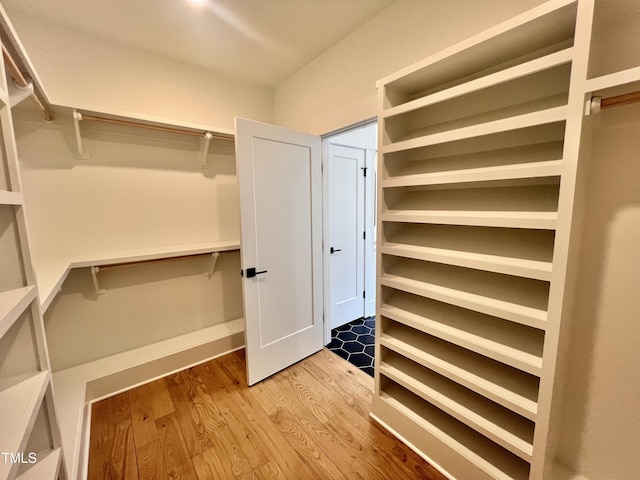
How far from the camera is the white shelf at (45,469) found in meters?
0.80

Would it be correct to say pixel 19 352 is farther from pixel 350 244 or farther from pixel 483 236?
pixel 350 244

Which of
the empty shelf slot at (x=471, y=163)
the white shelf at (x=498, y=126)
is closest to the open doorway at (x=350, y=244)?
the empty shelf slot at (x=471, y=163)

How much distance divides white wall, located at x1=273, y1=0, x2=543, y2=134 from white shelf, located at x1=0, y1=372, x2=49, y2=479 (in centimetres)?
211

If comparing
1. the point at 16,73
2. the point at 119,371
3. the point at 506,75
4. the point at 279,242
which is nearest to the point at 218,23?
the point at 16,73

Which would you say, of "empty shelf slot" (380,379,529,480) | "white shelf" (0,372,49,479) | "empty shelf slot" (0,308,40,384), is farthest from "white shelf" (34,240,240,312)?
"empty shelf slot" (380,379,529,480)

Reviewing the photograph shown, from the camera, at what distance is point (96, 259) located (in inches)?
71.4

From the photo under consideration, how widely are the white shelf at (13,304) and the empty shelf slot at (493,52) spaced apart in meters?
1.70

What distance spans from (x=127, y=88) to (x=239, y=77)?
3.18 ft

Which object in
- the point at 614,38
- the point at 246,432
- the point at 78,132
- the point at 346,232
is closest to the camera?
the point at 614,38

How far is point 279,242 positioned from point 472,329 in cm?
146

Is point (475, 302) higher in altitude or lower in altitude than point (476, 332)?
higher

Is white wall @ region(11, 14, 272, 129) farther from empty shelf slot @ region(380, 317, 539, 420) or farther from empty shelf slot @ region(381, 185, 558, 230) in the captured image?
empty shelf slot @ region(380, 317, 539, 420)

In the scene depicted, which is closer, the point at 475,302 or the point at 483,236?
the point at 475,302

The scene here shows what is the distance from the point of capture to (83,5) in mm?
1628
